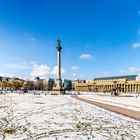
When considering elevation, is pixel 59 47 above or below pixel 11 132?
above

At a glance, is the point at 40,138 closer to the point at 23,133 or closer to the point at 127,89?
the point at 23,133

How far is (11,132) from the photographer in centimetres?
1053

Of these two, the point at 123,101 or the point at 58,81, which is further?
the point at 58,81

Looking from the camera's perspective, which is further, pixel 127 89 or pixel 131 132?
pixel 127 89

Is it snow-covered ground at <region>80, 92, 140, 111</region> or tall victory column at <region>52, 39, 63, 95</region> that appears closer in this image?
snow-covered ground at <region>80, 92, 140, 111</region>

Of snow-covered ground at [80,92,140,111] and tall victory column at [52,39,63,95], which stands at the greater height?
tall victory column at [52,39,63,95]

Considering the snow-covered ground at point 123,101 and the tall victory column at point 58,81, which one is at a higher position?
the tall victory column at point 58,81

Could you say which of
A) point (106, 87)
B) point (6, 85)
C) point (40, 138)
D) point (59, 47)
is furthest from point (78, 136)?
point (106, 87)

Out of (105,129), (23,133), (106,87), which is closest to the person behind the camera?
(23,133)

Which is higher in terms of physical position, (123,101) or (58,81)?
(58,81)

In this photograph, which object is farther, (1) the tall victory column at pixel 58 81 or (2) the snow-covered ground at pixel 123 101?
(1) the tall victory column at pixel 58 81

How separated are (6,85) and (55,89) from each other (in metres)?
66.1

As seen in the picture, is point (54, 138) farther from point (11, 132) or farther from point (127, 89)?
point (127, 89)

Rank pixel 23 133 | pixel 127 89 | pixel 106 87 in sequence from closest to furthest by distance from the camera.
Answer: pixel 23 133 < pixel 127 89 < pixel 106 87
